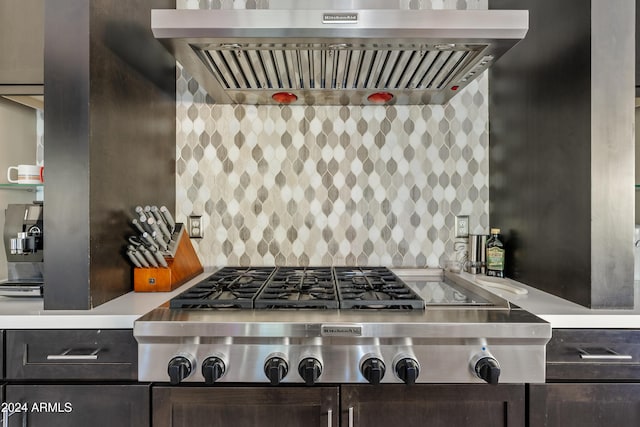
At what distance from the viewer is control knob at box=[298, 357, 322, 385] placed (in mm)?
1012

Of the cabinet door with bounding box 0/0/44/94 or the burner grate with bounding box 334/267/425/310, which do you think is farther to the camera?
the cabinet door with bounding box 0/0/44/94

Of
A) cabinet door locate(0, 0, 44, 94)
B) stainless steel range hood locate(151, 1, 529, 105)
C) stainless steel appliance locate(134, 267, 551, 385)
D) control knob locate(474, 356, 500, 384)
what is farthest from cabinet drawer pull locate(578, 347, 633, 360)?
cabinet door locate(0, 0, 44, 94)

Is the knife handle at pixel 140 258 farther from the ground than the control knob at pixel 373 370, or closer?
farther from the ground

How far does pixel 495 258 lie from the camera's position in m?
1.75

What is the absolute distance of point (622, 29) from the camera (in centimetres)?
125

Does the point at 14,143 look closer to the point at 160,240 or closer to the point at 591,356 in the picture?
the point at 160,240

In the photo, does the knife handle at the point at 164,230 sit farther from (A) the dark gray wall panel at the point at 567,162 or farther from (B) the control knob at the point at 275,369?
(A) the dark gray wall panel at the point at 567,162

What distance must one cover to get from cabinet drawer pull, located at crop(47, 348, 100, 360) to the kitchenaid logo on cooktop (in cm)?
66

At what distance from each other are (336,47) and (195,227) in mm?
1085

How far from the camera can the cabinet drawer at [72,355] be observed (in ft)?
3.63

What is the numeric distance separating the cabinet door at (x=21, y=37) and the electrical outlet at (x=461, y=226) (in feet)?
6.26

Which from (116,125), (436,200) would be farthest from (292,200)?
(116,125)

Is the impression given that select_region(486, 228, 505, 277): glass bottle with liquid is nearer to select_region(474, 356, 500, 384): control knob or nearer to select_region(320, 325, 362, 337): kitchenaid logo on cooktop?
select_region(474, 356, 500, 384): control knob

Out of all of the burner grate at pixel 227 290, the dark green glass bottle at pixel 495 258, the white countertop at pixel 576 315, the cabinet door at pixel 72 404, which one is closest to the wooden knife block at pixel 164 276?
the burner grate at pixel 227 290
